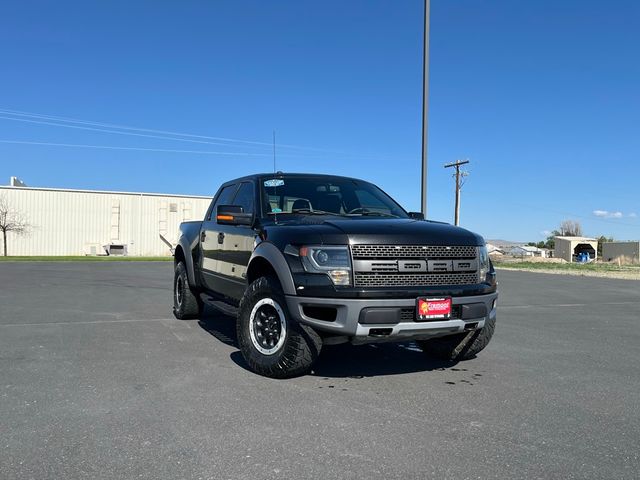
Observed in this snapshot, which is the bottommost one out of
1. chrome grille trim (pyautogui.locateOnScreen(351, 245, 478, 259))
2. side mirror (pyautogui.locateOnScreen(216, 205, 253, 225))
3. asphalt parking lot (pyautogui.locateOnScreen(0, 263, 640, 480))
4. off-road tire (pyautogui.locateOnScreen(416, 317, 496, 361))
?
asphalt parking lot (pyautogui.locateOnScreen(0, 263, 640, 480))

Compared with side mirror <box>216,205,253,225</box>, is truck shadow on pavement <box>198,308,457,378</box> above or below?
below

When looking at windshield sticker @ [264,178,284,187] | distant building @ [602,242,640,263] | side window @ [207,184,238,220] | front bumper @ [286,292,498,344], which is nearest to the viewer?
front bumper @ [286,292,498,344]

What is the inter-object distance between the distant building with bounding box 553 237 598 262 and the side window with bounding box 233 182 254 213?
71.7 metres

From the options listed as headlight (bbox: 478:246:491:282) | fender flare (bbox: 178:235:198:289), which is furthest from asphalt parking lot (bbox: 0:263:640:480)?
headlight (bbox: 478:246:491:282)

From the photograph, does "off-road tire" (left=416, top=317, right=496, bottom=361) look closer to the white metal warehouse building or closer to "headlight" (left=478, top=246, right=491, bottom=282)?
"headlight" (left=478, top=246, right=491, bottom=282)

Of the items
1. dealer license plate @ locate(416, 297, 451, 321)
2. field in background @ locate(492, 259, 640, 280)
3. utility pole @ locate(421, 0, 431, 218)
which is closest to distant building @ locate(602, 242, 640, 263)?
field in background @ locate(492, 259, 640, 280)

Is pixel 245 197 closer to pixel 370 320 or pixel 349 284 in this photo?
pixel 349 284

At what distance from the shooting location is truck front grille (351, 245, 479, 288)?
4449 mm

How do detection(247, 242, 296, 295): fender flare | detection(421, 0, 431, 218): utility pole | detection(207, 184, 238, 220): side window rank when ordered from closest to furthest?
detection(247, 242, 296, 295): fender flare < detection(207, 184, 238, 220): side window < detection(421, 0, 431, 218): utility pole

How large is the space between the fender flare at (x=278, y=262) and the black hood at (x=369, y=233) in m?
0.10

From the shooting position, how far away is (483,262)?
505cm

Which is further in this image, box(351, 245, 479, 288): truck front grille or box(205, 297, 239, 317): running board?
box(205, 297, 239, 317): running board

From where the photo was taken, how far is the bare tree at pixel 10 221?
4797 cm

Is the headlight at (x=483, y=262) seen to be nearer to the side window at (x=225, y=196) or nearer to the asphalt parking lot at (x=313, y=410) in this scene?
the asphalt parking lot at (x=313, y=410)
